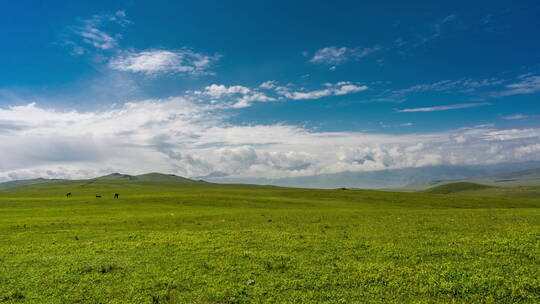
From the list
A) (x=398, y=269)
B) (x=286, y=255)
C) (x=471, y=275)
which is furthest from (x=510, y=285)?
(x=286, y=255)

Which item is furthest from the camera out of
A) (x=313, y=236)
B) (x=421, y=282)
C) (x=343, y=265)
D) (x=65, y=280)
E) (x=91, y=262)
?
(x=313, y=236)

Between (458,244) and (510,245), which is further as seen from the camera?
(458,244)

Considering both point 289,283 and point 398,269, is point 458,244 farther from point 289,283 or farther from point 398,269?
point 289,283

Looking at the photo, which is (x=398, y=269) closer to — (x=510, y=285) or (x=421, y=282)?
(x=421, y=282)

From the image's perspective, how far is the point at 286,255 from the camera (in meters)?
17.9

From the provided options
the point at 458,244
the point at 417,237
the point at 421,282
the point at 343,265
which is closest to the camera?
the point at 421,282

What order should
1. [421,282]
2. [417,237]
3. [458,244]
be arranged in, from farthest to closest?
[417,237]
[458,244]
[421,282]

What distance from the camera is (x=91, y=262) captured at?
1736cm

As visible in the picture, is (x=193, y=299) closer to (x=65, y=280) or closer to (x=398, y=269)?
(x=65, y=280)

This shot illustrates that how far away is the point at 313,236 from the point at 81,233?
69.6ft

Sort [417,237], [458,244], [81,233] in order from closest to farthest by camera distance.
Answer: [458,244] < [417,237] < [81,233]

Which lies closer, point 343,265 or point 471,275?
point 471,275

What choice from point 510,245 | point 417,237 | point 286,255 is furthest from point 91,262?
point 510,245

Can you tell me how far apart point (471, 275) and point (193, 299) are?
1183cm
